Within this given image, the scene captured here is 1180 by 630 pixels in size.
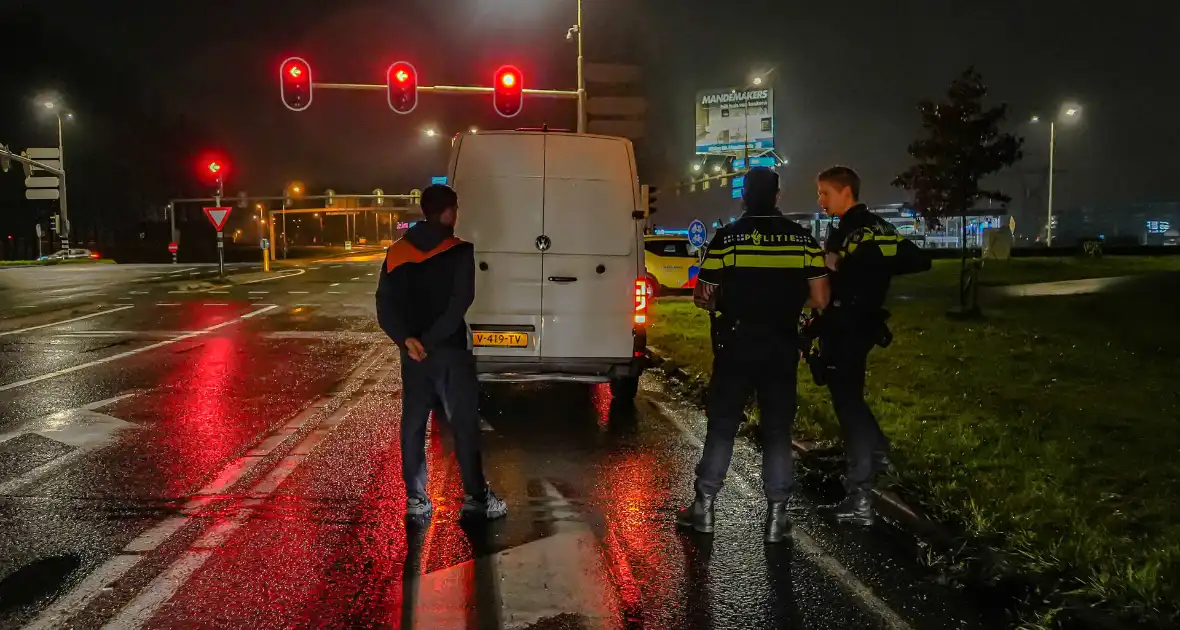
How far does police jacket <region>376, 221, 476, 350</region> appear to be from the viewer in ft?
17.7

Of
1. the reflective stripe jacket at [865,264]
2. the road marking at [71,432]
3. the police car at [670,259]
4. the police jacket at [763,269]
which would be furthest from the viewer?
the police car at [670,259]

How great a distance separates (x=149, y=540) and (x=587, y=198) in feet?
15.5

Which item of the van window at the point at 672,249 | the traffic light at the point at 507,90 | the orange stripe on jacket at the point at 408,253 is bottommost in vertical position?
the van window at the point at 672,249

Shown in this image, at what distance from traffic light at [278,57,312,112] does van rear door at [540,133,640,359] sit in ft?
42.4

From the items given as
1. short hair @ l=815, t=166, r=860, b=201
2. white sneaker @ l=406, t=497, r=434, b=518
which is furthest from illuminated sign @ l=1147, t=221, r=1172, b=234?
white sneaker @ l=406, t=497, r=434, b=518

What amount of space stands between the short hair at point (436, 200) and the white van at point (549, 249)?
2953 millimetres

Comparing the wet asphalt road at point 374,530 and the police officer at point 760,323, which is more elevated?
the police officer at point 760,323

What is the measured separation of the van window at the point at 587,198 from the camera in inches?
334

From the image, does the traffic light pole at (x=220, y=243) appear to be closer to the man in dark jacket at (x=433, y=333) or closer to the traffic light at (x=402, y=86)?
the traffic light at (x=402, y=86)

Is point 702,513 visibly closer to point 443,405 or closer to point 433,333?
point 443,405

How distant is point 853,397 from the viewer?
567cm

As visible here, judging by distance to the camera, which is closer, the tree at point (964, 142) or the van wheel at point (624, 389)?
the van wheel at point (624, 389)

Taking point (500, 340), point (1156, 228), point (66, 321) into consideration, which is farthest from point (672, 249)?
point (1156, 228)

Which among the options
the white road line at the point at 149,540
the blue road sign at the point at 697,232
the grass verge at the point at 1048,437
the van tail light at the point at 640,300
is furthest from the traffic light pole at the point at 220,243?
the van tail light at the point at 640,300
